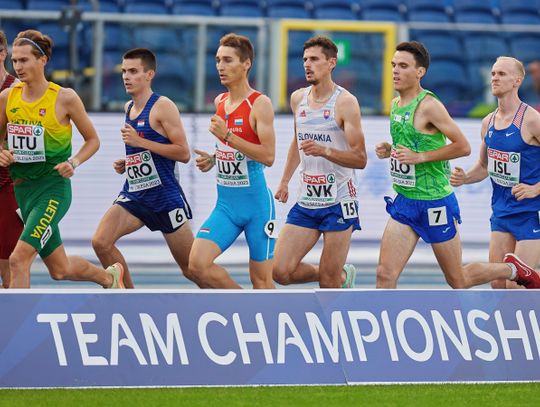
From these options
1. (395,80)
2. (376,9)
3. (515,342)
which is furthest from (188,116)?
(515,342)

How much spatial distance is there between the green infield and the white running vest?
2142mm

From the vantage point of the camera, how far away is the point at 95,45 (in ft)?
48.5

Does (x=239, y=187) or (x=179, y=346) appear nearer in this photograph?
(x=179, y=346)

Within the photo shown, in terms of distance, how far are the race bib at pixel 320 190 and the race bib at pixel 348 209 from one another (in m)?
0.08

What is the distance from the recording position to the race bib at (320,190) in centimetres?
858

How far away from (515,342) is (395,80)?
88.3 inches

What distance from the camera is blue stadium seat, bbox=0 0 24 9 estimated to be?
1673 cm

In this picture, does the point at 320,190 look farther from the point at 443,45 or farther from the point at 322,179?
the point at 443,45

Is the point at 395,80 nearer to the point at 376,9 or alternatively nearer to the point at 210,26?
the point at 210,26

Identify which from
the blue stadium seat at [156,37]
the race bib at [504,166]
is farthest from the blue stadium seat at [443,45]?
the race bib at [504,166]

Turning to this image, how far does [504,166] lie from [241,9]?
31.4 feet

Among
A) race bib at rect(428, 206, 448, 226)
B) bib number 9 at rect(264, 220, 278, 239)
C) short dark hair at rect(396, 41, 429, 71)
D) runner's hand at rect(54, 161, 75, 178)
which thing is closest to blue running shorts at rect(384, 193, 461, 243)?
race bib at rect(428, 206, 448, 226)

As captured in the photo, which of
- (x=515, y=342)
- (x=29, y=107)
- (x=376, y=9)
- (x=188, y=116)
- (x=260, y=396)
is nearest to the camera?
(x=260, y=396)

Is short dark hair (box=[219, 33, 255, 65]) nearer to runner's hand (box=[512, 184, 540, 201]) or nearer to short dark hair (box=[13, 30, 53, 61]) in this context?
Answer: short dark hair (box=[13, 30, 53, 61])
